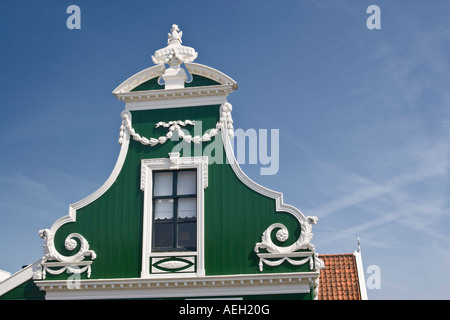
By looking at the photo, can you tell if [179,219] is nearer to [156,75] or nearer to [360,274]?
[156,75]

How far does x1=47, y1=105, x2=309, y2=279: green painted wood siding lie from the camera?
12070 mm

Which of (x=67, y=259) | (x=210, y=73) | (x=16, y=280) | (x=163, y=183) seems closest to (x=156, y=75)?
(x=210, y=73)

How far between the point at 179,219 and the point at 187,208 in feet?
1.10

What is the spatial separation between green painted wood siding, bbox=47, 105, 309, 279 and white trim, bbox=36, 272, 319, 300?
23 centimetres

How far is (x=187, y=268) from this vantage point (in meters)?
12.0

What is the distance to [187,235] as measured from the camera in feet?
40.9

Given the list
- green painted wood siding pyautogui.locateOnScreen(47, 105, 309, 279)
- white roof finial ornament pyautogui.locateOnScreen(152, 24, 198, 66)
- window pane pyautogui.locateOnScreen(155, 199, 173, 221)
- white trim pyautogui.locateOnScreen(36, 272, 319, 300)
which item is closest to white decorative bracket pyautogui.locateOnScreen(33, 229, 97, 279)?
green painted wood siding pyautogui.locateOnScreen(47, 105, 309, 279)

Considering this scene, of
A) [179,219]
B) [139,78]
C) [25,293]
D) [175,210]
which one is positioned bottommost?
[25,293]

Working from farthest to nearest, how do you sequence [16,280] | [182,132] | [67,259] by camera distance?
[16,280] < [182,132] < [67,259]
